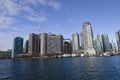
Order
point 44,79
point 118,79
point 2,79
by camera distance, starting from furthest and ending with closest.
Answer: point 2,79 → point 44,79 → point 118,79

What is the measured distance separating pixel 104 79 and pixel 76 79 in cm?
984

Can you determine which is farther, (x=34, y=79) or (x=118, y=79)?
(x=34, y=79)

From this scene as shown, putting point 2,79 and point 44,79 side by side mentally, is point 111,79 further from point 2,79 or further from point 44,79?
point 2,79

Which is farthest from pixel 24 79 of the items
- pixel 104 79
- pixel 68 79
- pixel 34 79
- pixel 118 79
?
pixel 118 79

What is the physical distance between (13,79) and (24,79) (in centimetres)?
488

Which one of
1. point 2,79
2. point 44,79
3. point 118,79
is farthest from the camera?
point 2,79

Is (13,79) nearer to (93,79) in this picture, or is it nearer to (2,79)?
(2,79)

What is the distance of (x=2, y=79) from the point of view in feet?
193

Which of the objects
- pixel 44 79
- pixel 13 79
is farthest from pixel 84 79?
pixel 13 79

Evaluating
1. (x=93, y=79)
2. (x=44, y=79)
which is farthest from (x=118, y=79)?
(x=44, y=79)

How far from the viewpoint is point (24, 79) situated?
55906mm

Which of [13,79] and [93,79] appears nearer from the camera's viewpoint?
[93,79]

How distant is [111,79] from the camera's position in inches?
2018

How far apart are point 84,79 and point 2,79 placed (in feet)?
107
